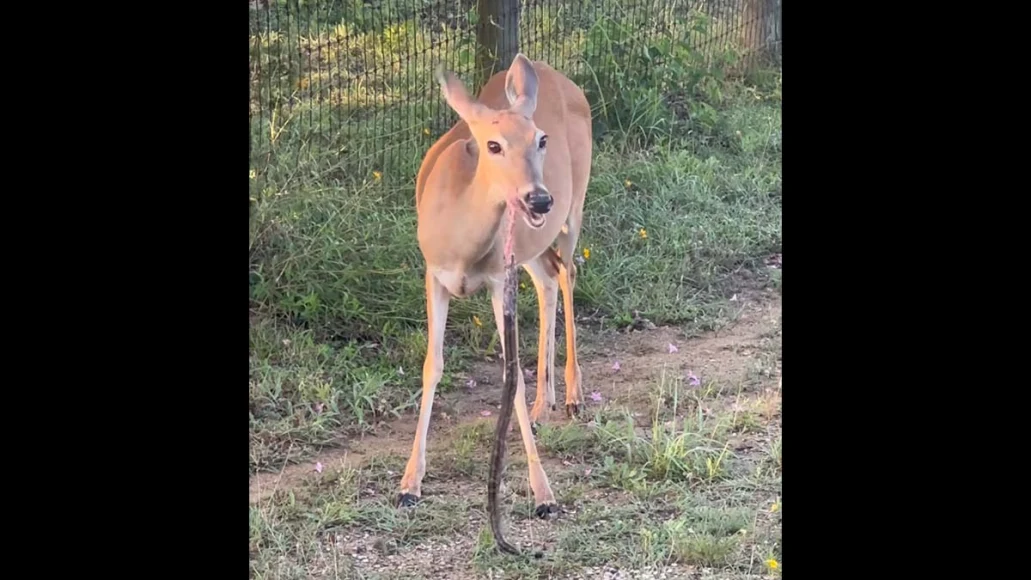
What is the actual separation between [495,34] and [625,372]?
42.4 inches

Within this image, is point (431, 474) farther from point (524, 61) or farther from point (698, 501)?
point (524, 61)

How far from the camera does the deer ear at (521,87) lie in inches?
115

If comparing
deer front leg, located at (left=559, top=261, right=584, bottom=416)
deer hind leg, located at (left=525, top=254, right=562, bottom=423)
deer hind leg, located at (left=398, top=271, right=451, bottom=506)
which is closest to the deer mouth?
deer hind leg, located at (left=398, top=271, right=451, bottom=506)

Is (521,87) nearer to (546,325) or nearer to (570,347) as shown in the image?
(546,325)

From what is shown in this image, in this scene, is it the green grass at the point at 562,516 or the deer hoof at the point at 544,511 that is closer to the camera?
the green grass at the point at 562,516

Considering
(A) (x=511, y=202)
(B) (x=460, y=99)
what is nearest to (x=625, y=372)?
(A) (x=511, y=202)

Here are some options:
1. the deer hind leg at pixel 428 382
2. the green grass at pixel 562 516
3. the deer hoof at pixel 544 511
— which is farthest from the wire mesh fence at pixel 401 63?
the deer hoof at pixel 544 511

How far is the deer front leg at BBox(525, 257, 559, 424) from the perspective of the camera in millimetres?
3557

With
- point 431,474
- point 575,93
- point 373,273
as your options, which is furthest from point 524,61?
point 431,474

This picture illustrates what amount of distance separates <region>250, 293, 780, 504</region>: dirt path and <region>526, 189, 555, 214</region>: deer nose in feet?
3.01

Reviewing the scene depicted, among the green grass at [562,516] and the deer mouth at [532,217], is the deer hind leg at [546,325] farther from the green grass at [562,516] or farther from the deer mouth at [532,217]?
the deer mouth at [532,217]

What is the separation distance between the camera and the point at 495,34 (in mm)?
3570

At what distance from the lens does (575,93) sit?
11.8 feet

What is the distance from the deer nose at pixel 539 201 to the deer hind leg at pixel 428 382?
51 centimetres
